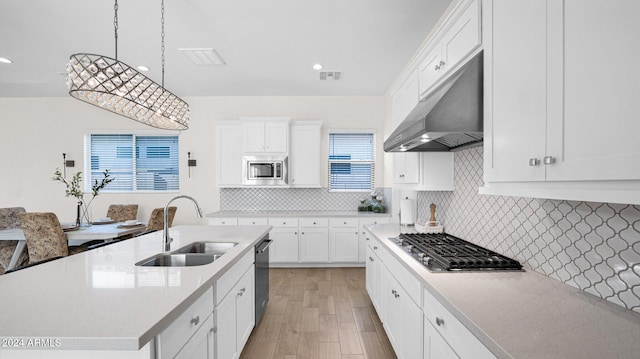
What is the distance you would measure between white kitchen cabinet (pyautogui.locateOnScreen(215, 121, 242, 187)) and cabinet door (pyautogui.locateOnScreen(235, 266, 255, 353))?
8.35ft

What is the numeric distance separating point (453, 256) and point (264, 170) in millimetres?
3314

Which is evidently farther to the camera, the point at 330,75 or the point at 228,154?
the point at 228,154

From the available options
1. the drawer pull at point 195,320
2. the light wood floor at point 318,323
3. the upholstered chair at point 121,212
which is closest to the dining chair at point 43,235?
the upholstered chair at point 121,212

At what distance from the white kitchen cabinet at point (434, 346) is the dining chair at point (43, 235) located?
12.8 ft

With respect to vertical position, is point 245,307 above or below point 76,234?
below

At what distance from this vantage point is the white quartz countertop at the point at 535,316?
0.80m

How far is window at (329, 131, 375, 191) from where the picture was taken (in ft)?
16.2

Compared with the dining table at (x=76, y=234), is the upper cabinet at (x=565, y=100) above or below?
above

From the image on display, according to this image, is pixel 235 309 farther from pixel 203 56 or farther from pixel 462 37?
pixel 203 56

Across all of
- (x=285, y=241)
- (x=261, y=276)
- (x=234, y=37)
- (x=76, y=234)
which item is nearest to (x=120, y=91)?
(x=234, y=37)

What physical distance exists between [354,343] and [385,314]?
380 mm

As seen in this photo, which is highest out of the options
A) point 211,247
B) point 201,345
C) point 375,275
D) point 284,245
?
point 211,247

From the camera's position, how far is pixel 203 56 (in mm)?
3334

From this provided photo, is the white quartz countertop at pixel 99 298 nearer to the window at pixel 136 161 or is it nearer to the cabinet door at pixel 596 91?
the cabinet door at pixel 596 91
